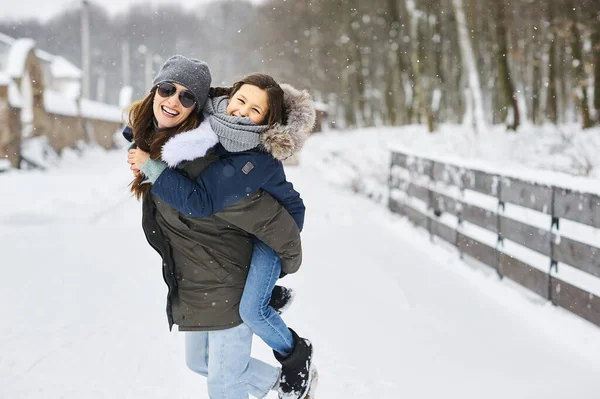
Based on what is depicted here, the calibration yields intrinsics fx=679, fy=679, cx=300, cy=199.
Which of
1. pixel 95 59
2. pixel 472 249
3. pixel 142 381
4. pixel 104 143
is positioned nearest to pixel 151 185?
pixel 142 381

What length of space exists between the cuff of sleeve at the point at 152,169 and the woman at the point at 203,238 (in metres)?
0.05

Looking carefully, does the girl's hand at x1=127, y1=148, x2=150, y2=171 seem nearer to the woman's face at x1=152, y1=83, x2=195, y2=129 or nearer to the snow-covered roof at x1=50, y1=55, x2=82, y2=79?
the woman's face at x1=152, y1=83, x2=195, y2=129

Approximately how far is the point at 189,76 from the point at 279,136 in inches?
18.2

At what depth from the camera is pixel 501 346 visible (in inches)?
201

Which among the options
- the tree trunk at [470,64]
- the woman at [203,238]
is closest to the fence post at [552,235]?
the woman at [203,238]

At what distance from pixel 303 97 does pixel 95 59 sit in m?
107

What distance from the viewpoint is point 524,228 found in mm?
6473

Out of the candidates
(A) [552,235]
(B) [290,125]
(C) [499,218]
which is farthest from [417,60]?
(B) [290,125]

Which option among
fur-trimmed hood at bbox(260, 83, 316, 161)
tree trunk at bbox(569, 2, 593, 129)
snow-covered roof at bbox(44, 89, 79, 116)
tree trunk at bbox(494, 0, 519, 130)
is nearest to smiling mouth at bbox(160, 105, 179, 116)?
fur-trimmed hood at bbox(260, 83, 316, 161)

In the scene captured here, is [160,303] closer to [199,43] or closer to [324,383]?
[324,383]

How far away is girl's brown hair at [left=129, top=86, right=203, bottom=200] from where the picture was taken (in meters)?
2.81

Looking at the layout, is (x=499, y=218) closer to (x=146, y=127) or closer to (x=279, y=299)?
(x=279, y=299)

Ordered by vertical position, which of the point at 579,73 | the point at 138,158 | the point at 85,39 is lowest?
the point at 138,158

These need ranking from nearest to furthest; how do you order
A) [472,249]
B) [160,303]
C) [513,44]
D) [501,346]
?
[501,346], [160,303], [472,249], [513,44]
